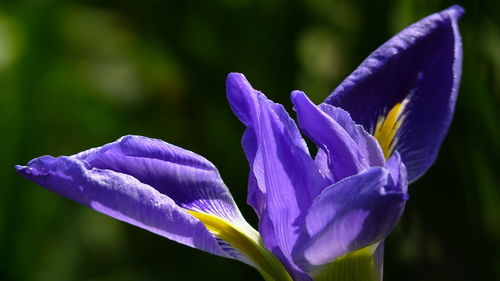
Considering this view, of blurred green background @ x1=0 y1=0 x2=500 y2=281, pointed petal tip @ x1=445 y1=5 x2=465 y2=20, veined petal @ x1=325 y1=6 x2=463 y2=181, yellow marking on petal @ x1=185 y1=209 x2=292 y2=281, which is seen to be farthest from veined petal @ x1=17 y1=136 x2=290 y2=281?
blurred green background @ x1=0 y1=0 x2=500 y2=281

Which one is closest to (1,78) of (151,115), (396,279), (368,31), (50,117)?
(50,117)

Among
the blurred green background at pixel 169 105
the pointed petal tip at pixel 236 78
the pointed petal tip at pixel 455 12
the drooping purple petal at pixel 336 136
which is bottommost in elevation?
the blurred green background at pixel 169 105

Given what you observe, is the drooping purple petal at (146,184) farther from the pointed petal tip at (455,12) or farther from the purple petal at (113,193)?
the pointed petal tip at (455,12)

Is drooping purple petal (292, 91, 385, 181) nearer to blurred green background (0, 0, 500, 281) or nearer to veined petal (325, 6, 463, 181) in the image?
veined petal (325, 6, 463, 181)

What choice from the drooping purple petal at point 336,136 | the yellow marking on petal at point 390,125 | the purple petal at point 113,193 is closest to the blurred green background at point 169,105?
the yellow marking on petal at point 390,125

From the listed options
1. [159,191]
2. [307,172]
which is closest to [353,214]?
[307,172]

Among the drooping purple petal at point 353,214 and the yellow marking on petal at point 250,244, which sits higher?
the drooping purple petal at point 353,214
